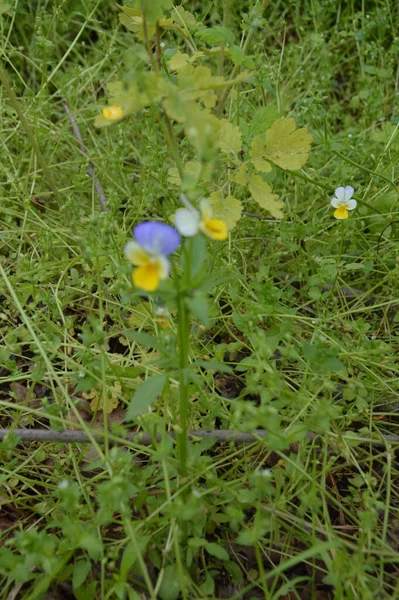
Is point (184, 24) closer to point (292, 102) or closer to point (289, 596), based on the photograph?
point (292, 102)

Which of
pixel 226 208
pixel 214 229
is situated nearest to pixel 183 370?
pixel 214 229

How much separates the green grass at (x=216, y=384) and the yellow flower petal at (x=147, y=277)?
6.3 inches

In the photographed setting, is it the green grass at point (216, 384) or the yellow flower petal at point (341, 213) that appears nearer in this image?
the green grass at point (216, 384)

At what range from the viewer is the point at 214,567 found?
1.29 meters

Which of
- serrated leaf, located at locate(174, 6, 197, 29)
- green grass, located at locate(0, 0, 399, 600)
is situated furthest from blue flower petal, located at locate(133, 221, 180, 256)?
serrated leaf, located at locate(174, 6, 197, 29)

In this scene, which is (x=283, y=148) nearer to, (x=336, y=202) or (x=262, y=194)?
(x=262, y=194)

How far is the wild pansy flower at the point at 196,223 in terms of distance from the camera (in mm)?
999

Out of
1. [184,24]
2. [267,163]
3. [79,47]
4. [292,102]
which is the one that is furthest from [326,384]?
[79,47]

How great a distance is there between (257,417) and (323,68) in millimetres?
1806

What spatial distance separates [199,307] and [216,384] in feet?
2.28

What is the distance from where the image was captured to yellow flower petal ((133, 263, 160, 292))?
1011 millimetres

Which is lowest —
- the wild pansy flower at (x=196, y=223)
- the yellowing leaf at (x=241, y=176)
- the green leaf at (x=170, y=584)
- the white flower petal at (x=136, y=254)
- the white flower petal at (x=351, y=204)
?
the green leaf at (x=170, y=584)

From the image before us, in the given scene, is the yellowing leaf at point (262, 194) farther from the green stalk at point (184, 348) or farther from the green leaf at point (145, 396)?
the green leaf at point (145, 396)

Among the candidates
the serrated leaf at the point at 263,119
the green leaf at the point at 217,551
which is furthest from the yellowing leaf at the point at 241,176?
the green leaf at the point at 217,551
